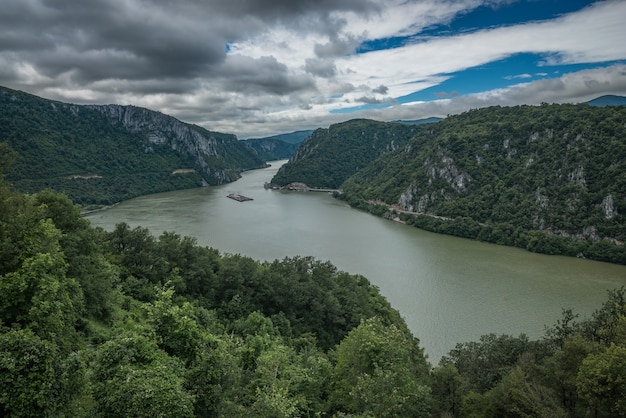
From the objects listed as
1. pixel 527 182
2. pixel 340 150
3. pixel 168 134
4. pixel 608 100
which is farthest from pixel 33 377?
pixel 608 100

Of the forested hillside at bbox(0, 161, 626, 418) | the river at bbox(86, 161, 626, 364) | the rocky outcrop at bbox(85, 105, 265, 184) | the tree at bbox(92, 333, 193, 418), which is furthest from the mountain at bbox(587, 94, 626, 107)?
the tree at bbox(92, 333, 193, 418)

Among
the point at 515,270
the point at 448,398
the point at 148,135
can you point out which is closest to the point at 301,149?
the point at 148,135

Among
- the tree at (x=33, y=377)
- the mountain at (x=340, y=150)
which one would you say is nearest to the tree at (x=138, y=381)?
the tree at (x=33, y=377)

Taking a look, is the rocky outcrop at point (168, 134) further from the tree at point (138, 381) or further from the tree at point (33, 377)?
the tree at point (33, 377)

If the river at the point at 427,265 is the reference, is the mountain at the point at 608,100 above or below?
above

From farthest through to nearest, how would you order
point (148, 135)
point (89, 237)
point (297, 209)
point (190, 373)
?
point (148, 135) < point (297, 209) < point (89, 237) < point (190, 373)

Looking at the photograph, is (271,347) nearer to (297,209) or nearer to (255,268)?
(255,268)
